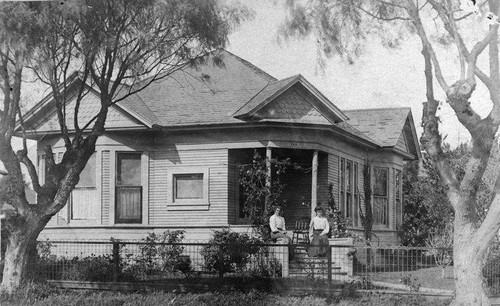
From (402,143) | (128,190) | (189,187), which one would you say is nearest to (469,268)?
(189,187)

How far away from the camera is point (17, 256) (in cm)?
1308

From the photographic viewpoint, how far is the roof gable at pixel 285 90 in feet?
60.1

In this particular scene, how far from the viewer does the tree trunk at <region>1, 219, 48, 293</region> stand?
42.8 ft

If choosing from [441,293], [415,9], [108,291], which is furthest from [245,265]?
[415,9]

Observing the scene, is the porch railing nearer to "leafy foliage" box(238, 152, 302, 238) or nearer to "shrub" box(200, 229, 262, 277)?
"leafy foliage" box(238, 152, 302, 238)

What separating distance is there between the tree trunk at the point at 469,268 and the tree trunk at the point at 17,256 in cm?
705

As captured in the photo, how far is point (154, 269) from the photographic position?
15430 millimetres

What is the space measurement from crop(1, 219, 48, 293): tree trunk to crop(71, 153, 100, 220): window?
5.96 metres

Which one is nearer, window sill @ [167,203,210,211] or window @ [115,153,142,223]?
window sill @ [167,203,210,211]

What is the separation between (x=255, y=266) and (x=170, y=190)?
4.97 meters

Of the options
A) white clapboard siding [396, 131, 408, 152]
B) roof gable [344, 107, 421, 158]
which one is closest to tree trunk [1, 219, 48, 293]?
roof gable [344, 107, 421, 158]

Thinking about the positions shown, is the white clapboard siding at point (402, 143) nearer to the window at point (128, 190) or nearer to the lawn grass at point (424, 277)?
the window at point (128, 190)

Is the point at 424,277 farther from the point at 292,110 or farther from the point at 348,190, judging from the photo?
the point at 348,190

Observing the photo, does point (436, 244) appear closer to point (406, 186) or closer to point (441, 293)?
point (441, 293)
